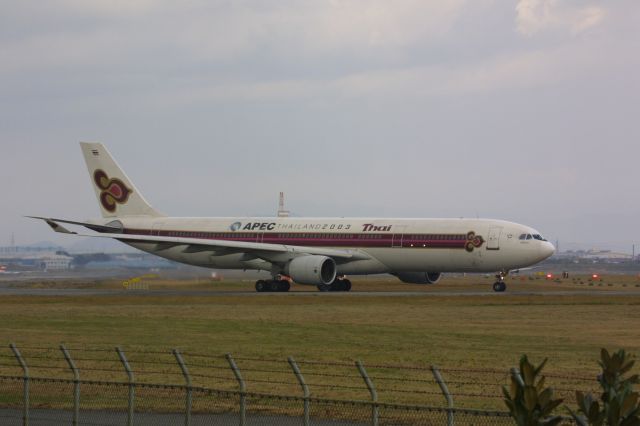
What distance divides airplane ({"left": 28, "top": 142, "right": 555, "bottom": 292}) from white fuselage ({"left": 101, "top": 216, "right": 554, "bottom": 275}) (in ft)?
0.17

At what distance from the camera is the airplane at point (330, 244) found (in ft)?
200

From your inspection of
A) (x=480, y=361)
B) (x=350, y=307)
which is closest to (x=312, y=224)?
(x=350, y=307)

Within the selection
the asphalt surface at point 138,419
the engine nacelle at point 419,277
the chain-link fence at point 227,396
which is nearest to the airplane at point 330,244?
the engine nacelle at point 419,277

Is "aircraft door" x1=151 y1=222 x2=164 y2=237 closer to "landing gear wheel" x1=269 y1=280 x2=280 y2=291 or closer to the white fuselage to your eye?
the white fuselage

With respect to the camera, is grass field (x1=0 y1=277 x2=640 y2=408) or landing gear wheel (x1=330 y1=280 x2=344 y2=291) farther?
landing gear wheel (x1=330 y1=280 x2=344 y2=291)

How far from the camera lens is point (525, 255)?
6066 cm

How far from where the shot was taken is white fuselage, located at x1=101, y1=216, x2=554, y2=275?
199 ft

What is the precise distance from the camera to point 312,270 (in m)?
61.7

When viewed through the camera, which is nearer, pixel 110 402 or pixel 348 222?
pixel 110 402

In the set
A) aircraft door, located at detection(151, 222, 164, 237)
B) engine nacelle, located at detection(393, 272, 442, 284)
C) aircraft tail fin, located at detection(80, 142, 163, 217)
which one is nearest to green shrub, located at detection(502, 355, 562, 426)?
engine nacelle, located at detection(393, 272, 442, 284)

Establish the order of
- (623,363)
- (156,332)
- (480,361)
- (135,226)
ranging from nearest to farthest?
(623,363), (480,361), (156,332), (135,226)

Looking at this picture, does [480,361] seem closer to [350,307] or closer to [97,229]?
[350,307]

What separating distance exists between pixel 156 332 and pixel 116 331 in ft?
4.48

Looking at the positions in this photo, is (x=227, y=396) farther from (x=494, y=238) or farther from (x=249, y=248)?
(x=249, y=248)
